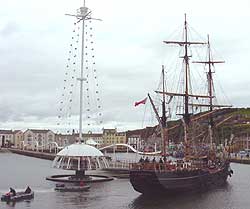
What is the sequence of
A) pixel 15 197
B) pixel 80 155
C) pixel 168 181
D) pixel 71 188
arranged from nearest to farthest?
pixel 15 197 → pixel 168 181 → pixel 71 188 → pixel 80 155

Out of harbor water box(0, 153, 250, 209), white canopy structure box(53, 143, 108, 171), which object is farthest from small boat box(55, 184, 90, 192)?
white canopy structure box(53, 143, 108, 171)

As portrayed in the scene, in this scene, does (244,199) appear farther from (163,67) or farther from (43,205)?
(163,67)

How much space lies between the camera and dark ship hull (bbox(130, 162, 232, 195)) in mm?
57438

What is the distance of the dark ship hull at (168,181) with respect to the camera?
188 ft

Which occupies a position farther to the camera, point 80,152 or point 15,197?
point 80,152

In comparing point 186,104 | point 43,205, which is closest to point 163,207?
point 43,205

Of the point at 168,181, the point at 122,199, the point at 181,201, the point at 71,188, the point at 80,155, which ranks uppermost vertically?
the point at 80,155

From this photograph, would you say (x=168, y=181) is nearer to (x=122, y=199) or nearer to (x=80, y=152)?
(x=122, y=199)

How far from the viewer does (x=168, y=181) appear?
59094 millimetres

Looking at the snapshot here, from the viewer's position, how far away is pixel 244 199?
194ft

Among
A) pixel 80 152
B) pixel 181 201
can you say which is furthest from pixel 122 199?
pixel 80 152

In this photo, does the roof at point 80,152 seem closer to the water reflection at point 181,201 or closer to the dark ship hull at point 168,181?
the dark ship hull at point 168,181

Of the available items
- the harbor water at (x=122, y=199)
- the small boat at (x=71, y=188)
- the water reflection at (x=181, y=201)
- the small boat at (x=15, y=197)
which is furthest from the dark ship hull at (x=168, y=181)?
the small boat at (x=15, y=197)

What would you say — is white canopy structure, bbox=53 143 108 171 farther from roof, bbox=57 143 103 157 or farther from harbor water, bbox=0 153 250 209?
harbor water, bbox=0 153 250 209
